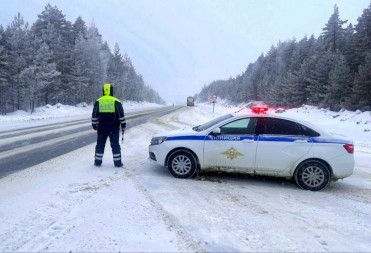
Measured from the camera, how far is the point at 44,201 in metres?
4.12

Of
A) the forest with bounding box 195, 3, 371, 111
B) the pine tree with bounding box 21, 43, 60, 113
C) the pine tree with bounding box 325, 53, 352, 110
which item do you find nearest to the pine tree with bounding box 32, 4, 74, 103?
the pine tree with bounding box 21, 43, 60, 113

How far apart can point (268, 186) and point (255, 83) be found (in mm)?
75836

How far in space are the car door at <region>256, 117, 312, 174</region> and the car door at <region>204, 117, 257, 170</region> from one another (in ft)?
0.57

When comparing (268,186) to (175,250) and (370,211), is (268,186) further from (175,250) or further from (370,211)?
(175,250)

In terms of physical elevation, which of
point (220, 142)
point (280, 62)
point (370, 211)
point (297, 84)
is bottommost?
point (370, 211)

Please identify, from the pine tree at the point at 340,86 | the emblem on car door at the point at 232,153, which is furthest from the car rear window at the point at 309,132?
the pine tree at the point at 340,86

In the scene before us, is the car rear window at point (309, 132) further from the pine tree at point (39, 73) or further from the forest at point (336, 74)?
the pine tree at point (39, 73)

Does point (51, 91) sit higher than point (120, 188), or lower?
higher

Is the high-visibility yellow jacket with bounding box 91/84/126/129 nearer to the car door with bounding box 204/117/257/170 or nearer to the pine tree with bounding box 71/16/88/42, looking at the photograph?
the car door with bounding box 204/117/257/170

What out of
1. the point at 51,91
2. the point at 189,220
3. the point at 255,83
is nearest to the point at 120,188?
the point at 189,220

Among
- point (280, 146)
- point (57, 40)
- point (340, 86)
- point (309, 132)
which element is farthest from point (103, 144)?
point (57, 40)

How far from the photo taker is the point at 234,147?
5.86 meters

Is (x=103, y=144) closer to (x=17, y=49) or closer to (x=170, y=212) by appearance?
(x=170, y=212)

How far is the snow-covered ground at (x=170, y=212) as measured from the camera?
313 cm
